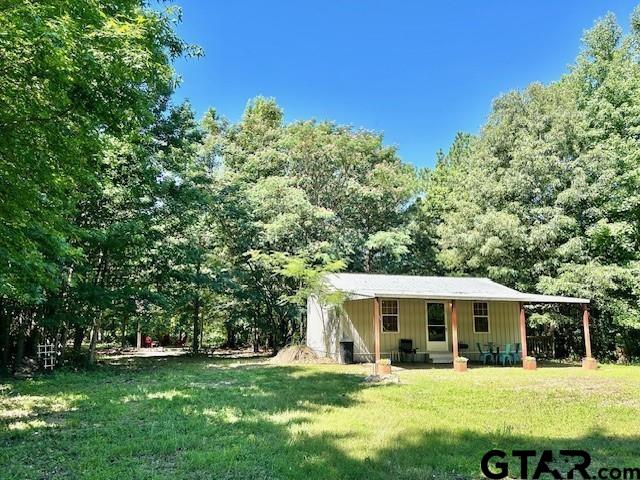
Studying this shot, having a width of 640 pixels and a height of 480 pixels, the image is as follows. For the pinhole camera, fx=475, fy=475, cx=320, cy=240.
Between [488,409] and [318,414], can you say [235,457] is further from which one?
[488,409]

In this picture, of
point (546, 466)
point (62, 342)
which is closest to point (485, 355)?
point (546, 466)

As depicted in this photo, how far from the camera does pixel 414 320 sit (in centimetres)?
1608

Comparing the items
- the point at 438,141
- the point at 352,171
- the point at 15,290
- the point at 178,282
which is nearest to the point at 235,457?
the point at 15,290

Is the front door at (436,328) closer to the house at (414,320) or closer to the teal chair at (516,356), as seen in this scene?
the house at (414,320)

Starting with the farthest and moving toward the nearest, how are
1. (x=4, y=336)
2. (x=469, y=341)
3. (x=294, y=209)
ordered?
(x=294, y=209) → (x=469, y=341) → (x=4, y=336)

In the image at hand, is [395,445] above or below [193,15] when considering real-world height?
below

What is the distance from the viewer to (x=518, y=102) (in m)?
20.6

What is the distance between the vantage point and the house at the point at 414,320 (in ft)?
51.1

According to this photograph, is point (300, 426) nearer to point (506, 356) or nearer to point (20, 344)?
point (20, 344)

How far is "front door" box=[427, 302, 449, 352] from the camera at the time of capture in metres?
16.1

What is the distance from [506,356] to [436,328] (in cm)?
236

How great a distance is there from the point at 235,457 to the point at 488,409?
168 inches

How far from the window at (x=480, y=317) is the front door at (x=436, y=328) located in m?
1.30

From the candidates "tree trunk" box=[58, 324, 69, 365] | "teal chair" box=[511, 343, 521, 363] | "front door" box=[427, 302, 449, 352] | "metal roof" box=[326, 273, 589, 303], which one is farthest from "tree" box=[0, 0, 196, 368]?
"teal chair" box=[511, 343, 521, 363]
